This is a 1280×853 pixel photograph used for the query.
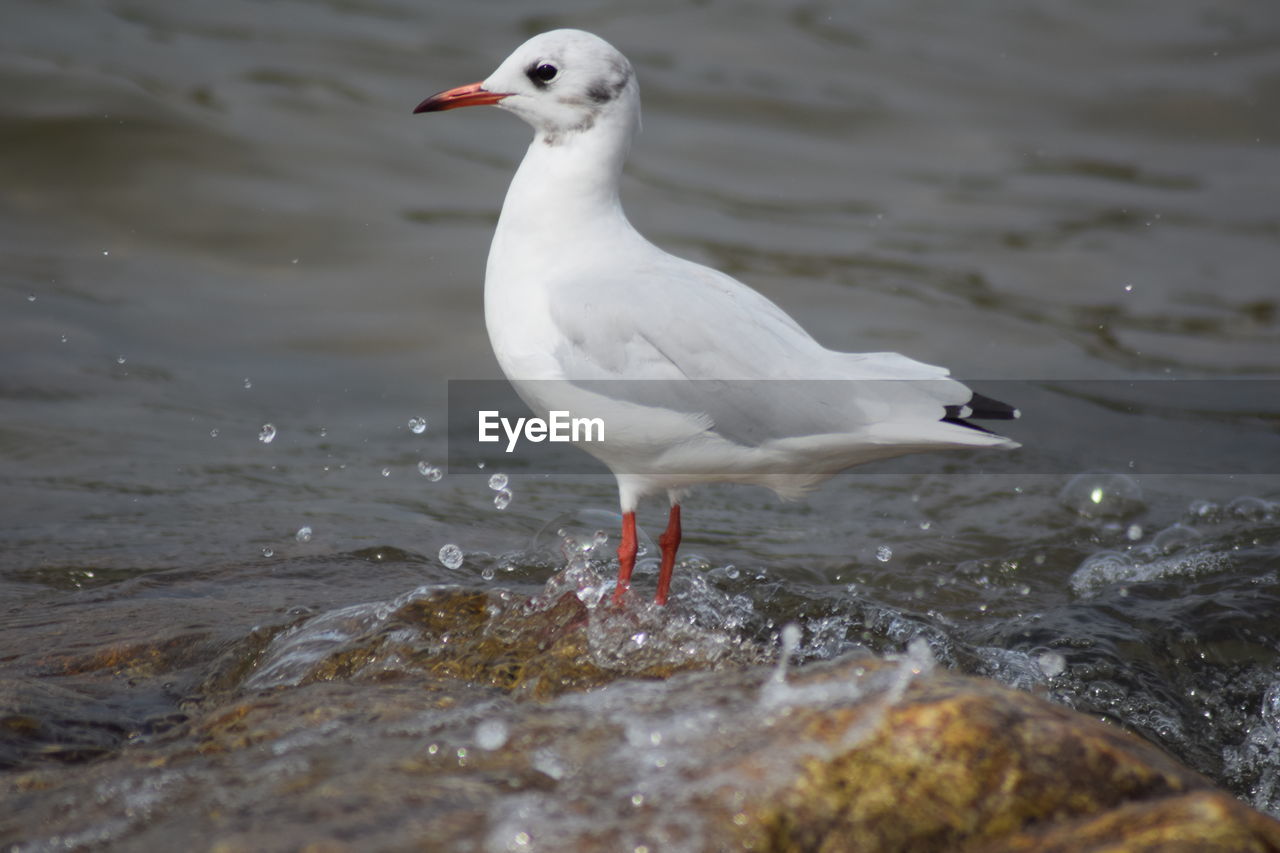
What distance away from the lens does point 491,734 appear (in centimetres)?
224

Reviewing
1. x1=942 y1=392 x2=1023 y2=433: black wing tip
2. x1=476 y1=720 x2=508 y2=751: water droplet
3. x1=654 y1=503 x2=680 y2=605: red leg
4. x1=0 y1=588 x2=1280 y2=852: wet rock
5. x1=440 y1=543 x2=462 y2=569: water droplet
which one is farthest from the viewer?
x1=440 y1=543 x2=462 y2=569: water droplet

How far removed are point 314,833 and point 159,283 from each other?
5.86m

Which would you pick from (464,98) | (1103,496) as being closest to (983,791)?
(464,98)

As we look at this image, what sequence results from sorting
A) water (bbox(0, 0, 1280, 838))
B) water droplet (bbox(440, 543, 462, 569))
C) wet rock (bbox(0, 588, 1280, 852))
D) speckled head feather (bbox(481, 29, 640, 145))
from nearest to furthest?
wet rock (bbox(0, 588, 1280, 852)) → speckled head feather (bbox(481, 29, 640, 145)) → water (bbox(0, 0, 1280, 838)) → water droplet (bbox(440, 543, 462, 569))

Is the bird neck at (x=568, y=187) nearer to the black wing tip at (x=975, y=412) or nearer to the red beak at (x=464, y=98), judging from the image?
the red beak at (x=464, y=98)

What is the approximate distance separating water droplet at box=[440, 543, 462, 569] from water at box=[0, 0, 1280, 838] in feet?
0.19

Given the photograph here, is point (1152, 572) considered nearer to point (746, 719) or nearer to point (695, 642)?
point (695, 642)

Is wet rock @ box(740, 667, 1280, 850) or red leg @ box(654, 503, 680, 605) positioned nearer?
wet rock @ box(740, 667, 1280, 850)

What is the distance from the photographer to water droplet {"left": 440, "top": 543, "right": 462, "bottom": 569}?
4.39m

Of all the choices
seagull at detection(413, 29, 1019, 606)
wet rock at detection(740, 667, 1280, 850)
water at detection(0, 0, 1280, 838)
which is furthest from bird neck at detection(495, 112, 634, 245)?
wet rock at detection(740, 667, 1280, 850)

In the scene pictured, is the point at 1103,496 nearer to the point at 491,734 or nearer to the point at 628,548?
the point at 628,548

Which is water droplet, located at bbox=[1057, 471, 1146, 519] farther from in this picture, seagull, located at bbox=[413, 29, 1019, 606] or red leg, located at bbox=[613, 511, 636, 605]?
red leg, located at bbox=[613, 511, 636, 605]

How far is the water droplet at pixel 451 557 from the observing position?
4.39 metres

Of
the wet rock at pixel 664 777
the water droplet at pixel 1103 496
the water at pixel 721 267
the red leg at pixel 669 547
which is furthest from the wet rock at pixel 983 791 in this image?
the water droplet at pixel 1103 496
